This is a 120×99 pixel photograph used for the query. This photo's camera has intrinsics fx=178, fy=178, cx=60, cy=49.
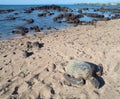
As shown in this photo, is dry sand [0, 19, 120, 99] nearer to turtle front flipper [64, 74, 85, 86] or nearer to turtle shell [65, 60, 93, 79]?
turtle front flipper [64, 74, 85, 86]

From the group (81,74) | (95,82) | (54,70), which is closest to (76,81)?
(81,74)

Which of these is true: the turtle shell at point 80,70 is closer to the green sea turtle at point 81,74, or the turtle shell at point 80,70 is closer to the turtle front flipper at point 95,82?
the green sea turtle at point 81,74

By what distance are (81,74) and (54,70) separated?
42.3 inches

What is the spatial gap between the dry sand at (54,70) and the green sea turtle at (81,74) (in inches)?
5.2

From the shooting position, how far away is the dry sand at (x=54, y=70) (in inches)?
171

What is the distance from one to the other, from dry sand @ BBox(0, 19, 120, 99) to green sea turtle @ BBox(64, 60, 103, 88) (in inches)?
5.2

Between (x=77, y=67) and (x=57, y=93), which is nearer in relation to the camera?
(x=57, y=93)

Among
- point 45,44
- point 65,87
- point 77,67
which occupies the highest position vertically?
point 77,67

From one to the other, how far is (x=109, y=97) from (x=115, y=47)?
9.85 ft

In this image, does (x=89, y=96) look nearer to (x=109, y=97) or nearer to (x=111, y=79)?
(x=109, y=97)

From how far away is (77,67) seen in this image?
15.6ft

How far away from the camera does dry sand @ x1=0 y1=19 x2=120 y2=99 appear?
4.34 m

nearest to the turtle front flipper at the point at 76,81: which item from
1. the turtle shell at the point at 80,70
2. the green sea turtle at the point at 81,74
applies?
the green sea turtle at the point at 81,74

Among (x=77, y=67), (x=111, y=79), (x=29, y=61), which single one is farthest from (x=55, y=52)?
(x=111, y=79)
